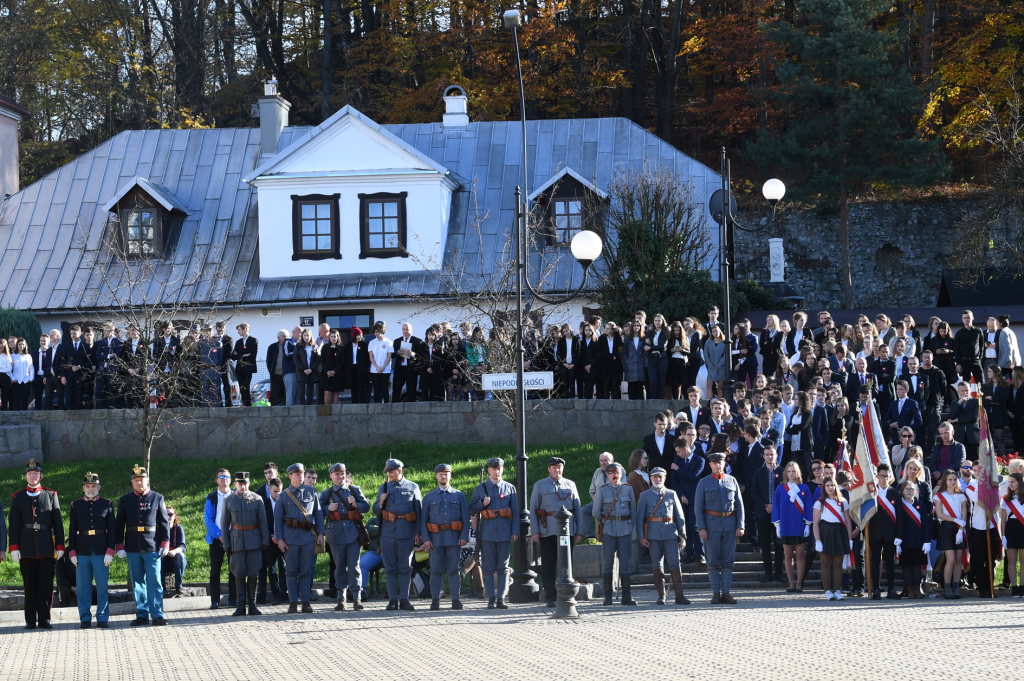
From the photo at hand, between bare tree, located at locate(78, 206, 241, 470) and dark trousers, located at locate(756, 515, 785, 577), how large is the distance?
939 centimetres

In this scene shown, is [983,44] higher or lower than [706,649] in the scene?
higher

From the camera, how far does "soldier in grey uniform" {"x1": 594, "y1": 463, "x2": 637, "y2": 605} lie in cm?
1463

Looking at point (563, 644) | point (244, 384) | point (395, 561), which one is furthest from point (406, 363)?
point (563, 644)

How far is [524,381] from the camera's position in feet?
49.5

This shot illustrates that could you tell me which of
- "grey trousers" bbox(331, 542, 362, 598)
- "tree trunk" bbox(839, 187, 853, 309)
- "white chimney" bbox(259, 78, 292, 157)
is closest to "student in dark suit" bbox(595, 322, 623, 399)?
"grey trousers" bbox(331, 542, 362, 598)

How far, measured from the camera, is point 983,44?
124ft

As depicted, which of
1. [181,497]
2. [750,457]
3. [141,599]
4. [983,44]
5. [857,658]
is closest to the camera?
[857,658]

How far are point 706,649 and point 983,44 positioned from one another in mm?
31982

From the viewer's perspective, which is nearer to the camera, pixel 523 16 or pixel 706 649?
pixel 706 649

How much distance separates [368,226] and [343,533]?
15544mm

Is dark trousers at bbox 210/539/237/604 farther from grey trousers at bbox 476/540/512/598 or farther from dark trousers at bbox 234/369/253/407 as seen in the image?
dark trousers at bbox 234/369/253/407

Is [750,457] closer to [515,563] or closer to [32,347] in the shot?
[515,563]

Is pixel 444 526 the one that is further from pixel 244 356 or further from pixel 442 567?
pixel 244 356

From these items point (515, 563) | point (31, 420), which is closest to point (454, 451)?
point (515, 563)
